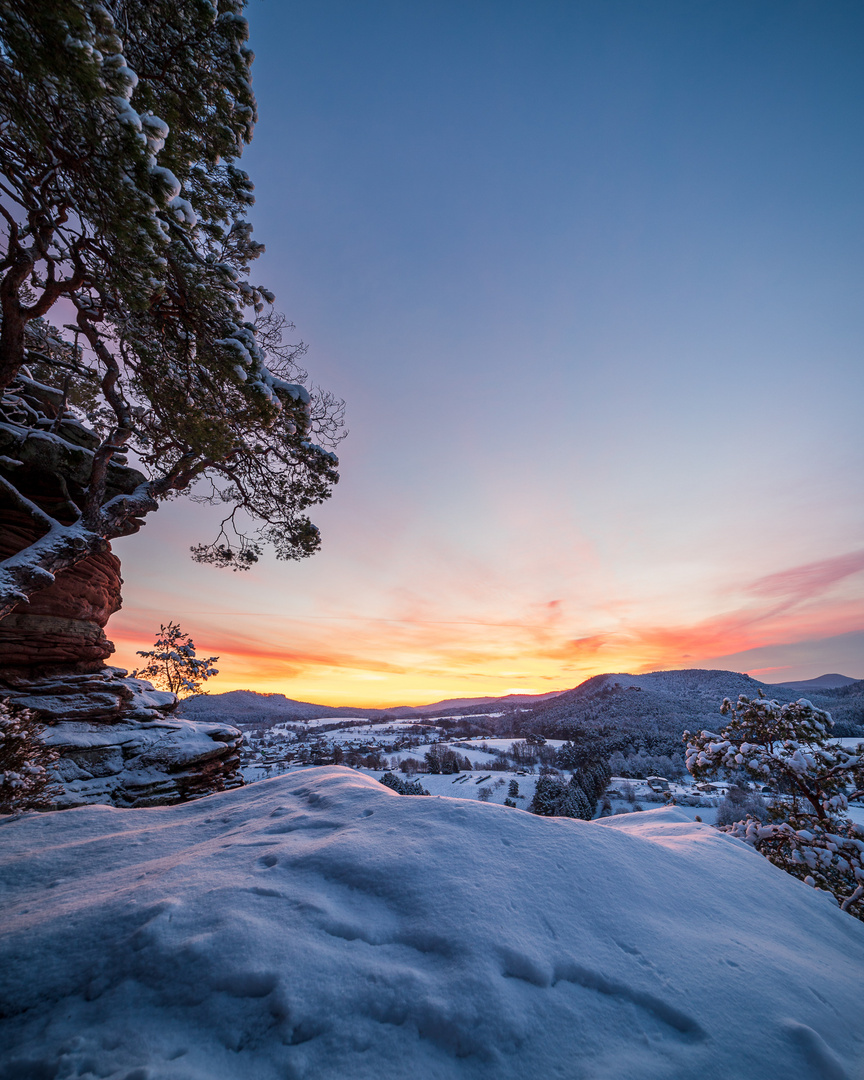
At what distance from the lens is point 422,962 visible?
81.5 inches

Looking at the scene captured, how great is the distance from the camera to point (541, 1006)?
1.93 meters

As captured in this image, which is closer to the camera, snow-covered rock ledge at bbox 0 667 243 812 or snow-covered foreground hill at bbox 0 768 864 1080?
snow-covered foreground hill at bbox 0 768 864 1080

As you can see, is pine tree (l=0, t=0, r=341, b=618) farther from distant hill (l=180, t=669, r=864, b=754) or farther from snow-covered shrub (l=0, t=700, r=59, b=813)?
distant hill (l=180, t=669, r=864, b=754)

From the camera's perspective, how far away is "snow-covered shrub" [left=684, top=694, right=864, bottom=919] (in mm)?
6234

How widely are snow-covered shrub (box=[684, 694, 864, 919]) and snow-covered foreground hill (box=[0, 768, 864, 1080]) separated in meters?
4.22

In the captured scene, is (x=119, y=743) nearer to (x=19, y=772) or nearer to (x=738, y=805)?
(x=19, y=772)

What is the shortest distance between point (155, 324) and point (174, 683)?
25337 millimetres

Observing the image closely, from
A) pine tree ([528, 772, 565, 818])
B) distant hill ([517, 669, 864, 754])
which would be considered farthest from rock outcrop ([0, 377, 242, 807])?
distant hill ([517, 669, 864, 754])

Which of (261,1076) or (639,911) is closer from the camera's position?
(261,1076)

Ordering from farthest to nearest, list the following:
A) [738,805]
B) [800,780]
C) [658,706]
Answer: [658,706] → [738,805] → [800,780]

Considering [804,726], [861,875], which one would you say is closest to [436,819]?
[861,875]

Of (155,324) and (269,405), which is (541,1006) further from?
(155,324)

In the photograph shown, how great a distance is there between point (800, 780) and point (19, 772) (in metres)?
14.0

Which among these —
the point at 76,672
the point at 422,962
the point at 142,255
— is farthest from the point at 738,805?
the point at 142,255
